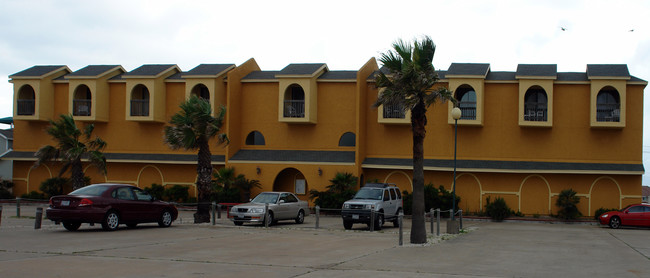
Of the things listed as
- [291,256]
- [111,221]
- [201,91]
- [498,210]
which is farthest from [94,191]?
[498,210]

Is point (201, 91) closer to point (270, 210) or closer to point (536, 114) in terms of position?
point (270, 210)

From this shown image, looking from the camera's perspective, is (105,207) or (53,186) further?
(53,186)

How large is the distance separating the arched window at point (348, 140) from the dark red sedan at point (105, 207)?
613 inches

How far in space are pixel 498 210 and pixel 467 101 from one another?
252 inches

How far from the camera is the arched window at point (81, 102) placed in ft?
119

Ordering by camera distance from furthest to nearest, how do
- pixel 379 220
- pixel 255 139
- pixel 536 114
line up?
pixel 255 139
pixel 536 114
pixel 379 220

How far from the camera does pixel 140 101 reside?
3594 cm

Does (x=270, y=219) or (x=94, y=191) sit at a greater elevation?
(x=94, y=191)

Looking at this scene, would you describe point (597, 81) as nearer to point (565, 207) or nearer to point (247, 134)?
point (565, 207)

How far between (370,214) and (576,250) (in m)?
8.25

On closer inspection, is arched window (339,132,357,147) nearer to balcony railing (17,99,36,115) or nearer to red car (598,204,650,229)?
red car (598,204,650,229)

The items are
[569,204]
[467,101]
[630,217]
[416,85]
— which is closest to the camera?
[416,85]

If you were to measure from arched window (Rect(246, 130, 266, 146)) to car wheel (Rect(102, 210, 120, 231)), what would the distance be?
17.7 meters

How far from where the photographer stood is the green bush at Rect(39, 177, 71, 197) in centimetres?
3550
